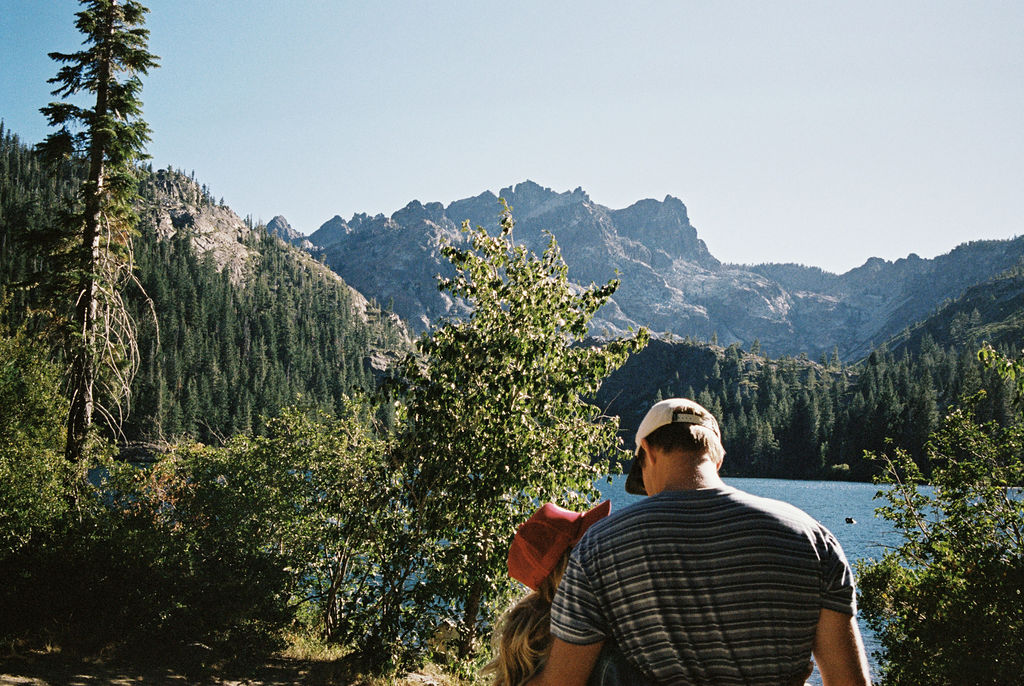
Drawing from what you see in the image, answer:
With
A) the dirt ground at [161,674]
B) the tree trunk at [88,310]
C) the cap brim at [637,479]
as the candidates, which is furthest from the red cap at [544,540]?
the tree trunk at [88,310]

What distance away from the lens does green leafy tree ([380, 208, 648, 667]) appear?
753cm

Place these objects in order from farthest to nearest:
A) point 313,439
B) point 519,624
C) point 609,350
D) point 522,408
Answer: point 313,439 < point 609,350 < point 522,408 < point 519,624

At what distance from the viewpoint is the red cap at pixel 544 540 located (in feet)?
7.38

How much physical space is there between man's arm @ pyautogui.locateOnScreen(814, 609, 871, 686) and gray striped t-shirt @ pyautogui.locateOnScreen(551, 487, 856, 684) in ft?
0.15

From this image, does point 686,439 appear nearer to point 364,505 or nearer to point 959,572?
point 364,505

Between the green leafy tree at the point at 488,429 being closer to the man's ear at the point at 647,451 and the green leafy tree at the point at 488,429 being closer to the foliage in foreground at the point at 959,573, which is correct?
the foliage in foreground at the point at 959,573

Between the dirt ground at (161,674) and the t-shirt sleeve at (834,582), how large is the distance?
8.28 m

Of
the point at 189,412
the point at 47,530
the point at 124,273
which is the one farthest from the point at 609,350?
the point at 189,412

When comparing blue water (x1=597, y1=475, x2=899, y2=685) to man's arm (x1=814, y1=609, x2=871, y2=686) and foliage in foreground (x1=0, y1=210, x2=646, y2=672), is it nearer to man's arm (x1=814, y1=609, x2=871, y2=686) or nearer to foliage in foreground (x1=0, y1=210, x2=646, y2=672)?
foliage in foreground (x1=0, y1=210, x2=646, y2=672)

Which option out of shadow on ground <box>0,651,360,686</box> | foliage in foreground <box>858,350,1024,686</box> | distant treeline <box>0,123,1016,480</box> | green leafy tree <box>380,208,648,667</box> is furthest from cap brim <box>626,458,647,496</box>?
distant treeline <box>0,123,1016,480</box>

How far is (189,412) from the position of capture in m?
→ 106

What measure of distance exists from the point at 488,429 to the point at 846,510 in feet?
206

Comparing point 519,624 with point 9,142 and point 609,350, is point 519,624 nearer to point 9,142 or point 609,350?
point 609,350

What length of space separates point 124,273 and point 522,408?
9.78 m
